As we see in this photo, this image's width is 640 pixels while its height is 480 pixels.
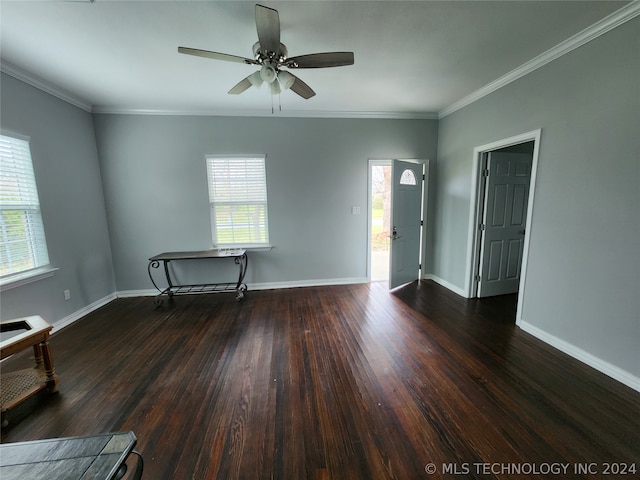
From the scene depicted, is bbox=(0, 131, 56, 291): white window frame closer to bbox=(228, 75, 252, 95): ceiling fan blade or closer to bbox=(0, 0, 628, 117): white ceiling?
bbox=(0, 0, 628, 117): white ceiling

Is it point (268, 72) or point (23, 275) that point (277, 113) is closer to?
point (268, 72)

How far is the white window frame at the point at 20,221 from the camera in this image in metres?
2.31

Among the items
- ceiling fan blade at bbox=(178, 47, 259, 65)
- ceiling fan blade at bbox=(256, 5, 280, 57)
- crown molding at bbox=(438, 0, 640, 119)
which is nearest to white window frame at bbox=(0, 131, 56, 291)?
ceiling fan blade at bbox=(178, 47, 259, 65)

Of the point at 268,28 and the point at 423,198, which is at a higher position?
the point at 268,28

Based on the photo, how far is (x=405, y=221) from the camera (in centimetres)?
385

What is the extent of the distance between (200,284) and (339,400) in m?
2.97

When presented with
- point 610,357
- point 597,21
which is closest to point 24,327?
point 610,357

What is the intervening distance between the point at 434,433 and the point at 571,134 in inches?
108

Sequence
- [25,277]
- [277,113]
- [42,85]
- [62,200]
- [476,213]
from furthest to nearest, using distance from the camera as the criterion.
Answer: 1. [277,113]
2. [476,213]
3. [62,200]
4. [42,85]
5. [25,277]

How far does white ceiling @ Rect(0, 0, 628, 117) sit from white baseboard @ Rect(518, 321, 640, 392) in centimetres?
274

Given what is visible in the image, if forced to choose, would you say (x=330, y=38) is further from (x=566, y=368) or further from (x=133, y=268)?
(x=133, y=268)

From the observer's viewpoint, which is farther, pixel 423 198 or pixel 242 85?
pixel 423 198

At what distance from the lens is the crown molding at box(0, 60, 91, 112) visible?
230cm

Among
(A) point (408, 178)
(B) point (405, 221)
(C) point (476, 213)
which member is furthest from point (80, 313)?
(C) point (476, 213)
